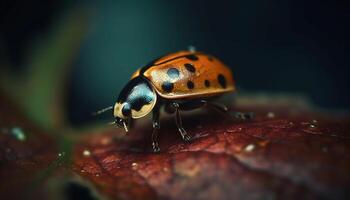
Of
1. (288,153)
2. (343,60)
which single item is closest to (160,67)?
(288,153)

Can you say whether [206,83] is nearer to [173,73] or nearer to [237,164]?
[173,73]

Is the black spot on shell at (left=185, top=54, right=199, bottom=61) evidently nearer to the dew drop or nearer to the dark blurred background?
the dew drop

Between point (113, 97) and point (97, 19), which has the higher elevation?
point (97, 19)

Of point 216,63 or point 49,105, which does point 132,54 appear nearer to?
point 49,105

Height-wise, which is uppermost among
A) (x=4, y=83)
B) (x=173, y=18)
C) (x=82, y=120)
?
(x=173, y=18)

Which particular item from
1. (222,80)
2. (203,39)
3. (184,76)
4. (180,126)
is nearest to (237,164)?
(180,126)

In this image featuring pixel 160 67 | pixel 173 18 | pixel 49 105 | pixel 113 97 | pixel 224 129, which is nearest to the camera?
pixel 224 129

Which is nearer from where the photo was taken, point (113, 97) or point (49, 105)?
point (49, 105)

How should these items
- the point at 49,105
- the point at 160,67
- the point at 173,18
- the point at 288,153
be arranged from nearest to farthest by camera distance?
the point at 288,153
the point at 160,67
the point at 49,105
the point at 173,18
